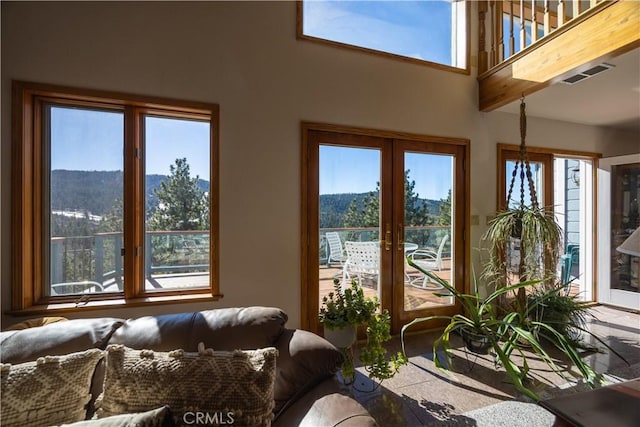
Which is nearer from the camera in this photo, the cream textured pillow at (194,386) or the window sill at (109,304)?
the cream textured pillow at (194,386)

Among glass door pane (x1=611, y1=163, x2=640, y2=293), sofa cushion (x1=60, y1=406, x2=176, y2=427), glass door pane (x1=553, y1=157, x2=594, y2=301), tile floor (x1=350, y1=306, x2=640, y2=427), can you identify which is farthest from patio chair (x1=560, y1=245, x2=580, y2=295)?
sofa cushion (x1=60, y1=406, x2=176, y2=427)

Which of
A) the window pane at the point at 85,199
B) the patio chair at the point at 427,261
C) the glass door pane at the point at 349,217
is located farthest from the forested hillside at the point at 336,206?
the window pane at the point at 85,199

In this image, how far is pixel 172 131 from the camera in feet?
7.96

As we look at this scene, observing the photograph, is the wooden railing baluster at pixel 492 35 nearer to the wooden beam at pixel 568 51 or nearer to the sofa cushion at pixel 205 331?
the wooden beam at pixel 568 51

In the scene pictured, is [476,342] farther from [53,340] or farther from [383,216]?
[53,340]

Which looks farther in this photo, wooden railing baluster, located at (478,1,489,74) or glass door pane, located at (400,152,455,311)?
wooden railing baluster, located at (478,1,489,74)

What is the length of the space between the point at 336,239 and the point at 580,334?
2.45 metres

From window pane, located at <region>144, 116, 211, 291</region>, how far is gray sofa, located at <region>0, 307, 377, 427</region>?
1171 millimetres

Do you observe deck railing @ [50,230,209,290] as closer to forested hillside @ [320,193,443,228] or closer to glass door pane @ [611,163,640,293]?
forested hillside @ [320,193,443,228]

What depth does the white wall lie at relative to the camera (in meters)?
2.05

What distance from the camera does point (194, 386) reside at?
0.95 metres

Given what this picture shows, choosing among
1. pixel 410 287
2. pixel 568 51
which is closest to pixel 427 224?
pixel 410 287

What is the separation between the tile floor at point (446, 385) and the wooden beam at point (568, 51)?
7.63ft

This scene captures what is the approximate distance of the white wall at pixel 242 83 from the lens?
205 centimetres
